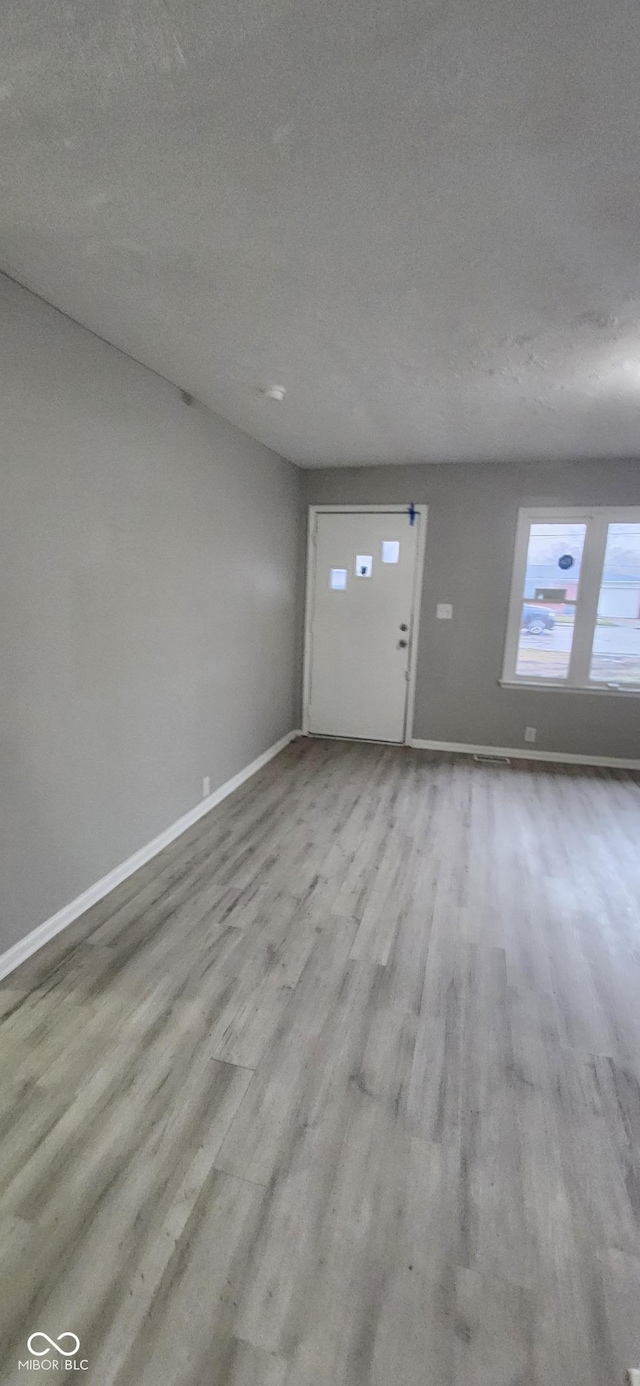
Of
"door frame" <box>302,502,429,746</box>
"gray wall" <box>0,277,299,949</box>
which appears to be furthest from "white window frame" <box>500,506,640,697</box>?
"gray wall" <box>0,277,299,949</box>

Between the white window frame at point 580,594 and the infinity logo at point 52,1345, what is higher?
the white window frame at point 580,594

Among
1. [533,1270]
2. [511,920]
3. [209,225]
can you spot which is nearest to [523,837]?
[511,920]

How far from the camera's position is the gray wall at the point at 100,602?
6.61 feet

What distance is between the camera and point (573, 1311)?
1.17 meters

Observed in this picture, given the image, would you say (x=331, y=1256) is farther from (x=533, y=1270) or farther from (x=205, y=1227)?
(x=533, y=1270)

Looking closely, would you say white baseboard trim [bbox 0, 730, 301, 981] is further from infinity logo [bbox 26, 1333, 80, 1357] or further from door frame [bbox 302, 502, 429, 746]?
door frame [bbox 302, 502, 429, 746]

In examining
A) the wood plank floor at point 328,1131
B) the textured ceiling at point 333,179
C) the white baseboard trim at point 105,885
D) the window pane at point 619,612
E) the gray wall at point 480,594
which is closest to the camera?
the textured ceiling at point 333,179

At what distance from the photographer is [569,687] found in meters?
4.59

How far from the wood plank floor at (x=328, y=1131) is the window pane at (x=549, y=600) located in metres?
2.15

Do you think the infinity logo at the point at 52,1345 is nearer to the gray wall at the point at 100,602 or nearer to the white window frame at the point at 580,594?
the gray wall at the point at 100,602

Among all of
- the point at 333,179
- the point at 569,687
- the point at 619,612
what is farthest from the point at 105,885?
the point at 619,612

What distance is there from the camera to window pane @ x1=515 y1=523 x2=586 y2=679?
4.46 m

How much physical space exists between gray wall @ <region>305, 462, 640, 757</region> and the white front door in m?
0.16

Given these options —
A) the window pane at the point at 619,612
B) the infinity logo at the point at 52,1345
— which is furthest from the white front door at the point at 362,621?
the infinity logo at the point at 52,1345
